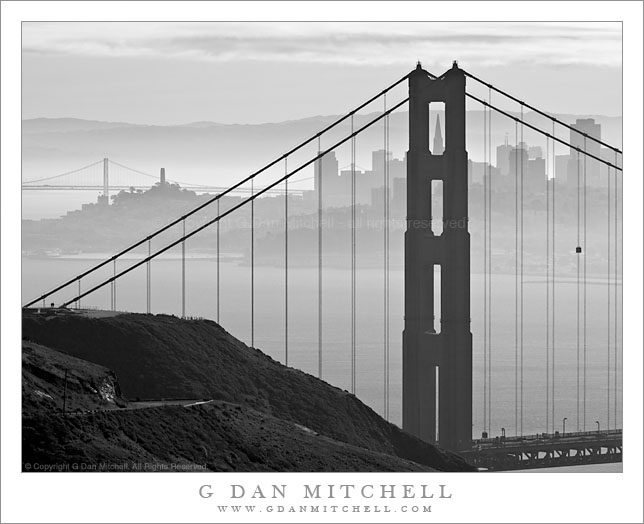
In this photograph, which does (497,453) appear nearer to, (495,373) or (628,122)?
(628,122)

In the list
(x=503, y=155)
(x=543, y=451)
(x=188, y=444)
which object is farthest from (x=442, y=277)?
(x=503, y=155)

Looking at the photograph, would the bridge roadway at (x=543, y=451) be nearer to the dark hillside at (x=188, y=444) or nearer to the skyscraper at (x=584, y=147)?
the dark hillside at (x=188, y=444)

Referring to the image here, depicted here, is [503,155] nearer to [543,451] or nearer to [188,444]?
[543,451]

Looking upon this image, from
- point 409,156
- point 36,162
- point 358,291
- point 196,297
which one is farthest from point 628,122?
point 358,291

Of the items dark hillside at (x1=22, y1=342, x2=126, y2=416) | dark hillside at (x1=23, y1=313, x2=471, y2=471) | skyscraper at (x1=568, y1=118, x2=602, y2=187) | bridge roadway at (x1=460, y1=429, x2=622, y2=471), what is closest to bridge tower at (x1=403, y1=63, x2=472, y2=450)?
bridge roadway at (x1=460, y1=429, x2=622, y2=471)

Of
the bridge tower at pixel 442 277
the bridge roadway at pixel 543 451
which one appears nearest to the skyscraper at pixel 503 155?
the bridge tower at pixel 442 277
